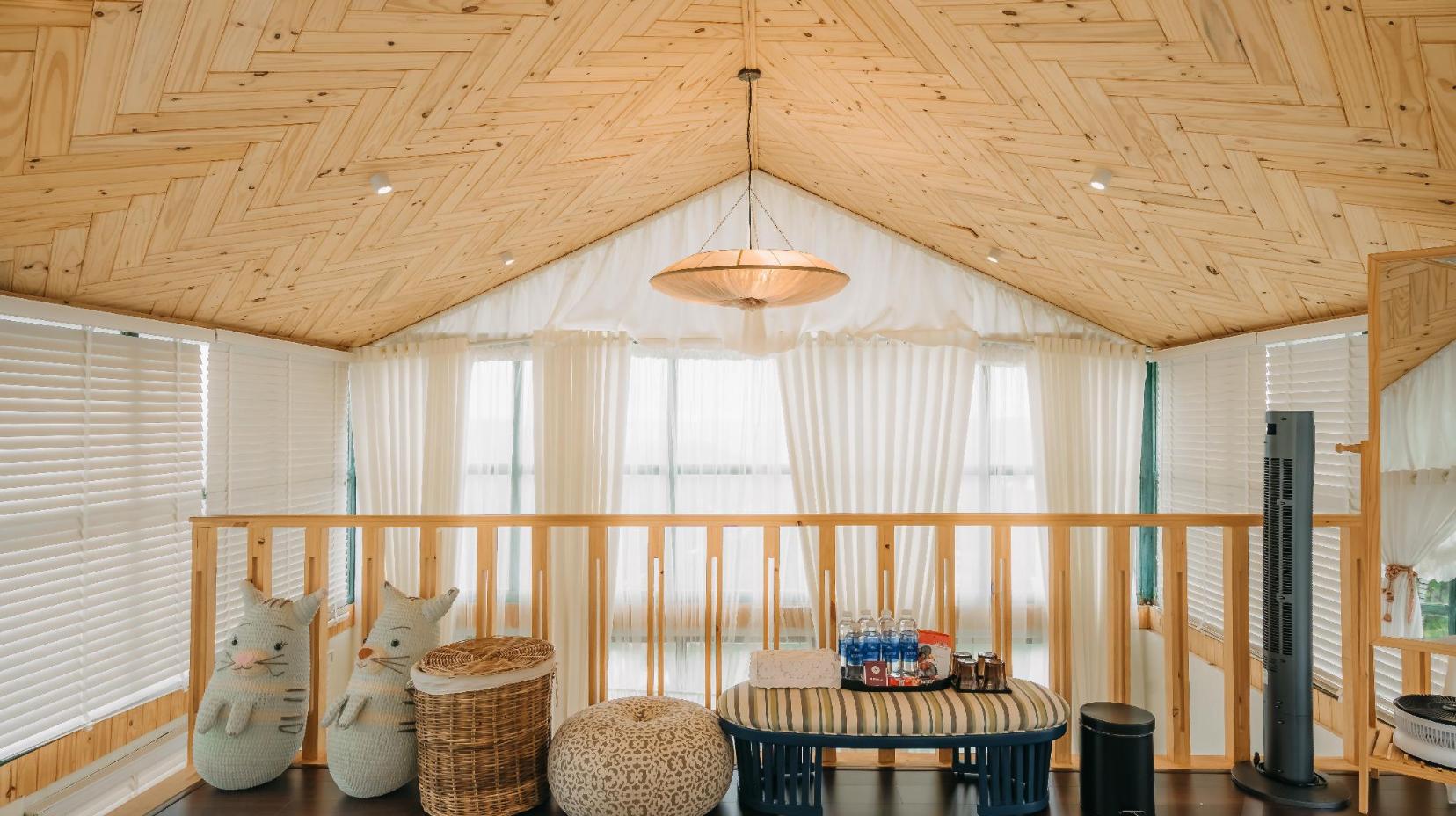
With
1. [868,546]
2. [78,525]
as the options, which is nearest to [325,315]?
[78,525]

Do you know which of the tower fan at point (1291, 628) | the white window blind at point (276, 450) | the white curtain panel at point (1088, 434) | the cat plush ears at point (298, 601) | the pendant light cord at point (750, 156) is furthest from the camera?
the white curtain panel at point (1088, 434)

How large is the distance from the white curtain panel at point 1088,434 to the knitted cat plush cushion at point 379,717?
3.89 m

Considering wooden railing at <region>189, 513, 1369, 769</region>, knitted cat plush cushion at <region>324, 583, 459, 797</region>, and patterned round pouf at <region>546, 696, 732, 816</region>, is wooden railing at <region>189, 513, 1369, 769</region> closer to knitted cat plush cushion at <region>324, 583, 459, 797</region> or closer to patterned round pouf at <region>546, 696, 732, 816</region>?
knitted cat plush cushion at <region>324, 583, 459, 797</region>

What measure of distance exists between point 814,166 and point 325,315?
2.85 metres

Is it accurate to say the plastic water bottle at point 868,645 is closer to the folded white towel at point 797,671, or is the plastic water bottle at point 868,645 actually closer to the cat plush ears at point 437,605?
the folded white towel at point 797,671

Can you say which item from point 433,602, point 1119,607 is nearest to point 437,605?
point 433,602

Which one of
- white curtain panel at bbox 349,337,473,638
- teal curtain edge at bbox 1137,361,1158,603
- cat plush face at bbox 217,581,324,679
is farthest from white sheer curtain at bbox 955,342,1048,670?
cat plush face at bbox 217,581,324,679

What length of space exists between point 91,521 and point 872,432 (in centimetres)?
398

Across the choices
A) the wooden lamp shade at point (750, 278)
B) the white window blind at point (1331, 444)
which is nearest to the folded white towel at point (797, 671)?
the wooden lamp shade at point (750, 278)

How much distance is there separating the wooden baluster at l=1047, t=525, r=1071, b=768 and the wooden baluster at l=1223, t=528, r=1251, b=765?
20.4 inches

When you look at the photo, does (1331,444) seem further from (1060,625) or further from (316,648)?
(316,648)

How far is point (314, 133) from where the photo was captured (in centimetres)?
285

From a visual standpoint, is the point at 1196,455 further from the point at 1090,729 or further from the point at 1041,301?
the point at 1090,729

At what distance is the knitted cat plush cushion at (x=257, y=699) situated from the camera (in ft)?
8.98
